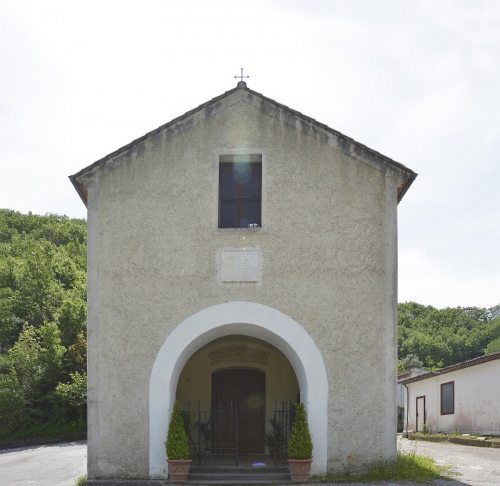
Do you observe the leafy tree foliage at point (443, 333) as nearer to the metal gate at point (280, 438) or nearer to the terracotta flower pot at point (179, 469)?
the metal gate at point (280, 438)

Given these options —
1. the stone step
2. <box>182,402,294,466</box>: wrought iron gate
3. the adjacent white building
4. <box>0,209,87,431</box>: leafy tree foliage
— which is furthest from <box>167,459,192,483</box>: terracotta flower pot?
<box>0,209,87,431</box>: leafy tree foliage

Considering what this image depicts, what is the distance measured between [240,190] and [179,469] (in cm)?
548

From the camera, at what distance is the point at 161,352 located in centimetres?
1207

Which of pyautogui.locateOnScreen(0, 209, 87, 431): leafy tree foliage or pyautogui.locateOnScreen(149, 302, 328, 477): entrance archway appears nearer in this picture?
pyautogui.locateOnScreen(149, 302, 328, 477): entrance archway

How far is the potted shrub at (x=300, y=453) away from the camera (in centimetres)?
1141

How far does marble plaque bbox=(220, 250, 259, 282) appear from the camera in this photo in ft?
40.0

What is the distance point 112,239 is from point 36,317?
116ft

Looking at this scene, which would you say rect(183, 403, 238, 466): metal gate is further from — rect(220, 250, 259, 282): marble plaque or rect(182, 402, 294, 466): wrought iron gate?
rect(220, 250, 259, 282): marble plaque

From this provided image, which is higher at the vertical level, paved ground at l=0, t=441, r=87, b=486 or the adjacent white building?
the adjacent white building

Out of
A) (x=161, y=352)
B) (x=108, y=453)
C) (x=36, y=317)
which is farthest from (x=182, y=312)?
(x=36, y=317)

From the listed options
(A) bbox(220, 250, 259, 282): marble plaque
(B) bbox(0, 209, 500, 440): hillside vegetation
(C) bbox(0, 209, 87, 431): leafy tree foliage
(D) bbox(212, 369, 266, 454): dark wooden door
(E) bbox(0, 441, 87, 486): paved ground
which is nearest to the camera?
(A) bbox(220, 250, 259, 282): marble plaque

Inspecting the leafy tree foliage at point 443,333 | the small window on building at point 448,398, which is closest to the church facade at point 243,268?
the small window on building at point 448,398

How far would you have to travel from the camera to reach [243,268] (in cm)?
1220

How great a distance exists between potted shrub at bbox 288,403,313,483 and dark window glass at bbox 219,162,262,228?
4.11 m
